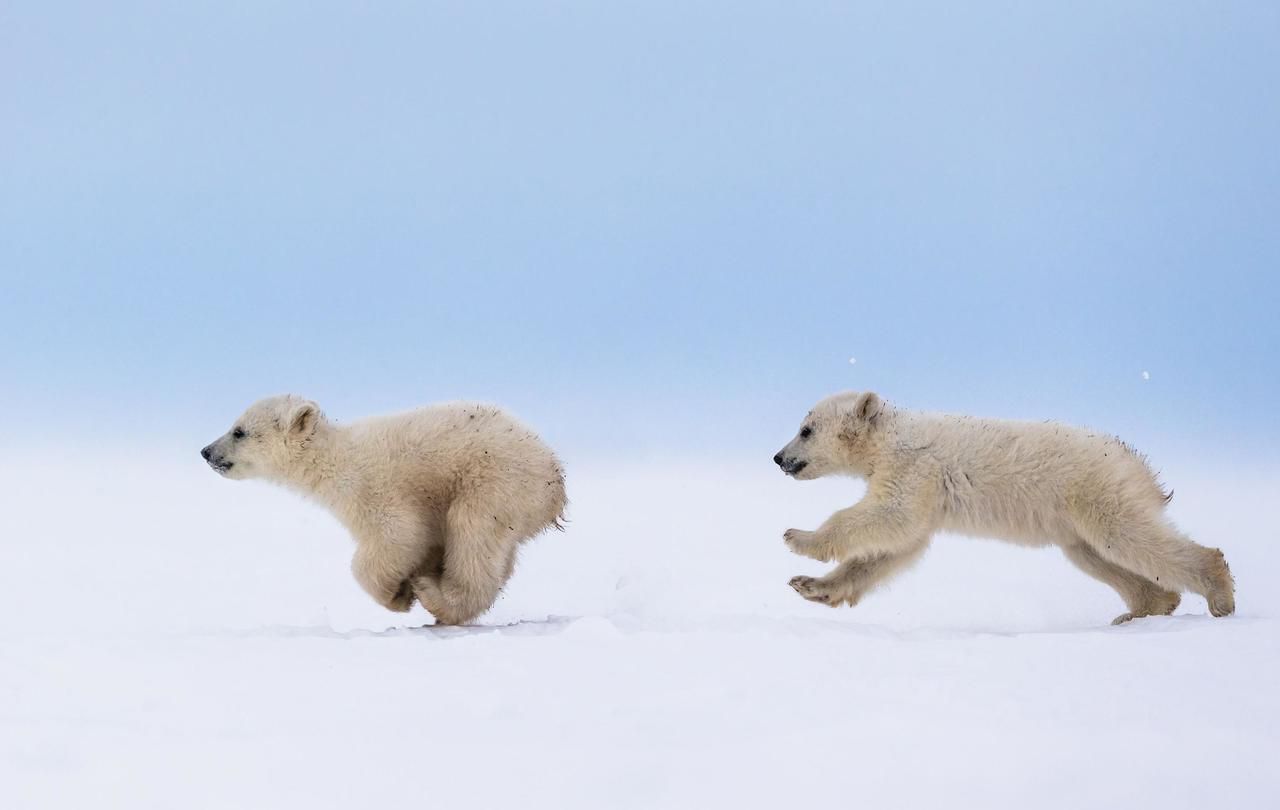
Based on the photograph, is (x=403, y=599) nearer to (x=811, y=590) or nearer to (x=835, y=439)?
(x=811, y=590)

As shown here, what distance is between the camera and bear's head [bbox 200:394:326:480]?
9.12 meters

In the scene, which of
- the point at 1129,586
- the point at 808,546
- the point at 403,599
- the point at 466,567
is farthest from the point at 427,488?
the point at 1129,586

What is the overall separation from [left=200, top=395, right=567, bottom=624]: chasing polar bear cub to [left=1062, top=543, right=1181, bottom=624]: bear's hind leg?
409cm

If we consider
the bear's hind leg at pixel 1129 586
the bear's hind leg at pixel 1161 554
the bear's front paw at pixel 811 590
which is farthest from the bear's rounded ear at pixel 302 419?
the bear's hind leg at pixel 1129 586

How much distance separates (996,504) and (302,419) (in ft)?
17.1

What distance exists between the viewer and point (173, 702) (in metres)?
6.00

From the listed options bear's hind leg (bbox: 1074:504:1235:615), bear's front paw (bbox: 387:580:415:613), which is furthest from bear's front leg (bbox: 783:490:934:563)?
bear's front paw (bbox: 387:580:415:613)

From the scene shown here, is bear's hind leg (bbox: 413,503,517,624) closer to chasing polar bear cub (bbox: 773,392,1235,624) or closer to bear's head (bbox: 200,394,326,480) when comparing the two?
bear's head (bbox: 200,394,326,480)

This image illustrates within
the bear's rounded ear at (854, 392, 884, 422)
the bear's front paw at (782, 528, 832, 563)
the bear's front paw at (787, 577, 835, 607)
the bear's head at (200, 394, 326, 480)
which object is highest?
the bear's rounded ear at (854, 392, 884, 422)

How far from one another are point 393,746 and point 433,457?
364 centimetres

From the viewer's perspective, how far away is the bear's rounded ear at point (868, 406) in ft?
31.3

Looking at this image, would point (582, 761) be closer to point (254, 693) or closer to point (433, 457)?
point (254, 693)

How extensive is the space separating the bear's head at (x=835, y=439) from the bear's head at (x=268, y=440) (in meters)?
3.68

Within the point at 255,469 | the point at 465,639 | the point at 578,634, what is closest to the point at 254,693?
the point at 465,639
